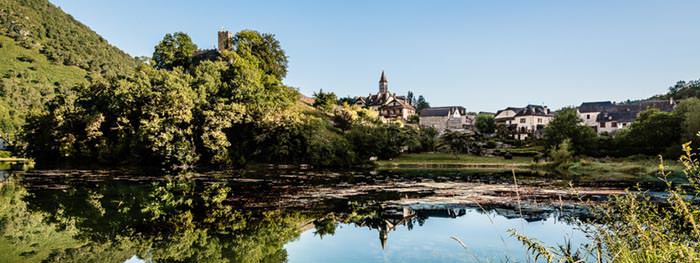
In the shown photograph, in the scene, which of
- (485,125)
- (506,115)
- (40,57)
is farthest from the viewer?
(40,57)

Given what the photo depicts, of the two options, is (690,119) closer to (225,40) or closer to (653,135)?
(653,135)

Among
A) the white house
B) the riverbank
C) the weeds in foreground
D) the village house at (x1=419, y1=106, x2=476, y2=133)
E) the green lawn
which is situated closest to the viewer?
the weeds in foreground

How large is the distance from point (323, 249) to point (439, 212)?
6.77 m

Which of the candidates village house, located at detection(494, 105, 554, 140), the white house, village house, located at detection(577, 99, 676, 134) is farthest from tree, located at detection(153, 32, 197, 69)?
the white house

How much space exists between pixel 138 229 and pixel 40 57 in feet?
462

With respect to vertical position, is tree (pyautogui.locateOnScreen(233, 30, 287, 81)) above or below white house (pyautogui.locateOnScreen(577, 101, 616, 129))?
above

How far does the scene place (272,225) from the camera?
12508 mm

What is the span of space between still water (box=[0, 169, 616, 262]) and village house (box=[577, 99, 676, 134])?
238 feet

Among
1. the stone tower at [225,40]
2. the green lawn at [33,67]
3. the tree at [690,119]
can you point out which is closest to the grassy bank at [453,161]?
the tree at [690,119]

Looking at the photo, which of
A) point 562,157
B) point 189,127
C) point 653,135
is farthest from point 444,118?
point 189,127

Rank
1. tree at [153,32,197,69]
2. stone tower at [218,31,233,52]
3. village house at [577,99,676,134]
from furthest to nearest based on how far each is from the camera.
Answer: village house at [577,99,676,134]
stone tower at [218,31,233,52]
tree at [153,32,197,69]

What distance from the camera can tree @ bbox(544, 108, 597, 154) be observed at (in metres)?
58.1

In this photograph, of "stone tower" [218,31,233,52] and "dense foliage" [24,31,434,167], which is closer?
"dense foliage" [24,31,434,167]

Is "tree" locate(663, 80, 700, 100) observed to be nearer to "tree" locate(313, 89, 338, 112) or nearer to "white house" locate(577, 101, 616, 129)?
"white house" locate(577, 101, 616, 129)
